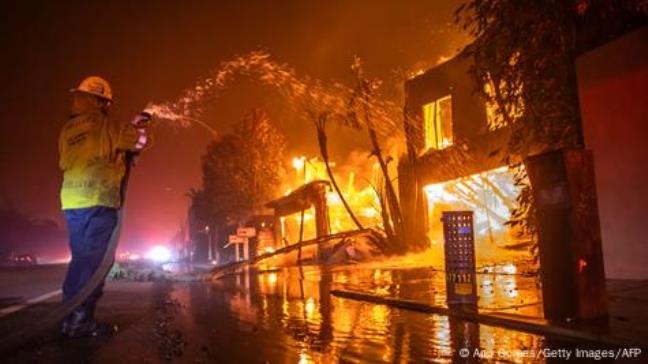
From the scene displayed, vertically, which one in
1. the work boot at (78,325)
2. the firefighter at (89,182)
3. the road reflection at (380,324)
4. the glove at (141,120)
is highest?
the glove at (141,120)

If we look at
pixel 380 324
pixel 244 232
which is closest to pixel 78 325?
pixel 380 324

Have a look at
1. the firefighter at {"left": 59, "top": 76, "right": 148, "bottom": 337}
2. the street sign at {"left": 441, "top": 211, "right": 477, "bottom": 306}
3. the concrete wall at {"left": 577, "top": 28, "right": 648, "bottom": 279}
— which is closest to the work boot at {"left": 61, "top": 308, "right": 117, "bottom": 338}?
the firefighter at {"left": 59, "top": 76, "right": 148, "bottom": 337}

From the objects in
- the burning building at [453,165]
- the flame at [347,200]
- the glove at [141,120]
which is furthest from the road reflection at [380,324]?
the flame at [347,200]

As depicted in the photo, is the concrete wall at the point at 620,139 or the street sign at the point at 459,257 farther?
the concrete wall at the point at 620,139

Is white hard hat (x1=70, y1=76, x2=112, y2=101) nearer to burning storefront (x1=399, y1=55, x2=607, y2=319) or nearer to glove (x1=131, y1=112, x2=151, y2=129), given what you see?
glove (x1=131, y1=112, x2=151, y2=129)

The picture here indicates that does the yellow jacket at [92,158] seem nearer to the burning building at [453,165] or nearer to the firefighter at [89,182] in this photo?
the firefighter at [89,182]

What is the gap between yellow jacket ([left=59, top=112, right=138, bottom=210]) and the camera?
555 centimetres

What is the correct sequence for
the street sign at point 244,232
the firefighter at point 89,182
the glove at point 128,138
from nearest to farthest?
the firefighter at point 89,182
the glove at point 128,138
the street sign at point 244,232

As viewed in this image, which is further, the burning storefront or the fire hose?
the burning storefront

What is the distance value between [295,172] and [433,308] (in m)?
36.5

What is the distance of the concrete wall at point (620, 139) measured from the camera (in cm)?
929

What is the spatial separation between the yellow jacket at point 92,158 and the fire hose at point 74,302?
173 millimetres

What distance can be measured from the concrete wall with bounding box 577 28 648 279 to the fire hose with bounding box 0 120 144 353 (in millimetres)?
7948

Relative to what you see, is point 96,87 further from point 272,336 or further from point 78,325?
point 272,336
